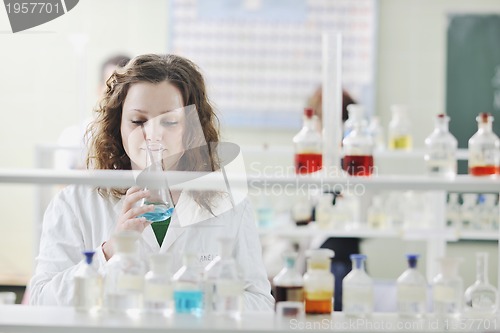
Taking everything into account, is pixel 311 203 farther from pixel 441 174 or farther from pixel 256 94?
pixel 441 174

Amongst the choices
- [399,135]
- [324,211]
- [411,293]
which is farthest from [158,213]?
[399,135]

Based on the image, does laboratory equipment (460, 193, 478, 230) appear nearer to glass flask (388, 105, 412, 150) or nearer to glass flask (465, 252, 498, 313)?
glass flask (388, 105, 412, 150)

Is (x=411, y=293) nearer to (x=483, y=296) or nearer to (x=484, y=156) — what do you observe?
(x=483, y=296)

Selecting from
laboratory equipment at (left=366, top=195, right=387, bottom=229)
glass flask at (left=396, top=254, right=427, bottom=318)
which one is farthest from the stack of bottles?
glass flask at (left=396, top=254, right=427, bottom=318)

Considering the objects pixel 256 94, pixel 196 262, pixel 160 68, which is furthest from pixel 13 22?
pixel 196 262

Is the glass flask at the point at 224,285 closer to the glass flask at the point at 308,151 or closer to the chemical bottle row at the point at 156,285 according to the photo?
the chemical bottle row at the point at 156,285

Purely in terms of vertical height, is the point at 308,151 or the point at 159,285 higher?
the point at 308,151

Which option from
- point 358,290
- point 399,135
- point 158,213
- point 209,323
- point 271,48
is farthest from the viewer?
point 271,48

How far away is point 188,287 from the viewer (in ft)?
5.67

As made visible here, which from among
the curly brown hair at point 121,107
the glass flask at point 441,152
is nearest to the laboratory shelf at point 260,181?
the glass flask at point 441,152

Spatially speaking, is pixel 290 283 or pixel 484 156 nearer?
pixel 290 283

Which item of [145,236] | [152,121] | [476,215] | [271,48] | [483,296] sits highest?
[271,48]

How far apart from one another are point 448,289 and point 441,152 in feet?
1.19

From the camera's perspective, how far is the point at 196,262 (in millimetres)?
1771
